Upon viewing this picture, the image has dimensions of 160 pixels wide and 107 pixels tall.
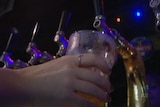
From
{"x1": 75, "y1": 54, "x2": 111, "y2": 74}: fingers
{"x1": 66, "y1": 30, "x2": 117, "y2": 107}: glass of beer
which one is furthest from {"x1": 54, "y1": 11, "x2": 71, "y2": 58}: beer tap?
{"x1": 75, "y1": 54, "x2": 111, "y2": 74}: fingers

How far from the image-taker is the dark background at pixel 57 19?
1.16 m

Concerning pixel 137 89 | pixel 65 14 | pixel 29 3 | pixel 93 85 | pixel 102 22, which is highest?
pixel 29 3

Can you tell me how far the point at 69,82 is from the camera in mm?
391

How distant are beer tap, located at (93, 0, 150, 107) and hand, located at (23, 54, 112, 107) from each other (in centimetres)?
38

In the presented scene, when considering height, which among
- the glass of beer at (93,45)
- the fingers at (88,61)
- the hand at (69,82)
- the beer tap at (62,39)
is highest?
the beer tap at (62,39)

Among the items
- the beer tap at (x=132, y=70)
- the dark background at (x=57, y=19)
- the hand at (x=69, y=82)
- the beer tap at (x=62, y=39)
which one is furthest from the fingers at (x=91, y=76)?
the dark background at (x=57, y=19)

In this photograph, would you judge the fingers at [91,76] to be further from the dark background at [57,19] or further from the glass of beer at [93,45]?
the dark background at [57,19]

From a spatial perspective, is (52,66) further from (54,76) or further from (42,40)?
(42,40)

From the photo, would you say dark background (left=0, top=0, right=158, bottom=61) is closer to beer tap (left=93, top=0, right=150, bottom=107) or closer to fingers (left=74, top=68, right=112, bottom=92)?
beer tap (left=93, top=0, right=150, bottom=107)

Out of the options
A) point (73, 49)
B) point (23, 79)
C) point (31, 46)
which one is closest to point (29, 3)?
point (31, 46)

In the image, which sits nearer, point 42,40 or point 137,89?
point 137,89

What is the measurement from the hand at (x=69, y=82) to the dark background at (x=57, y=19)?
746 mm

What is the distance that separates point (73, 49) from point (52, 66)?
11 cm

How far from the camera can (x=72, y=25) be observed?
55.6 inches
